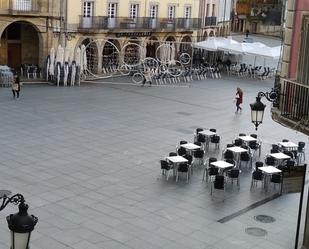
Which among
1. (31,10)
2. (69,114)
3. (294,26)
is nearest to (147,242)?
(294,26)

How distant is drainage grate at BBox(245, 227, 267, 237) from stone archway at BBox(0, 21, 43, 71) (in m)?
Answer: 29.0

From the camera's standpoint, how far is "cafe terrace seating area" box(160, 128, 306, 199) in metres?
18.6

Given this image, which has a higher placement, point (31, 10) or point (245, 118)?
point (31, 10)

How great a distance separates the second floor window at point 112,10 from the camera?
44266mm

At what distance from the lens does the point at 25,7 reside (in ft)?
128

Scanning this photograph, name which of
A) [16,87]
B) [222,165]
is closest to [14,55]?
[16,87]

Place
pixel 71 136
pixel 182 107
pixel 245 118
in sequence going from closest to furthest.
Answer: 1. pixel 71 136
2. pixel 245 118
3. pixel 182 107

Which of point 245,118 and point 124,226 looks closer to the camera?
point 124,226

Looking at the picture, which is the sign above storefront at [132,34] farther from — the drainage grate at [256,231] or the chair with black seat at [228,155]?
the drainage grate at [256,231]

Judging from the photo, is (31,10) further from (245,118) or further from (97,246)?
(97,246)

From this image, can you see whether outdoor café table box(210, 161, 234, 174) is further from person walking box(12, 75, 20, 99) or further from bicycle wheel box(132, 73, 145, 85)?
bicycle wheel box(132, 73, 145, 85)

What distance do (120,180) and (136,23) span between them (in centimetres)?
2890

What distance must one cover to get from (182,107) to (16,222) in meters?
Result: 25.3

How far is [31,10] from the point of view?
128ft
